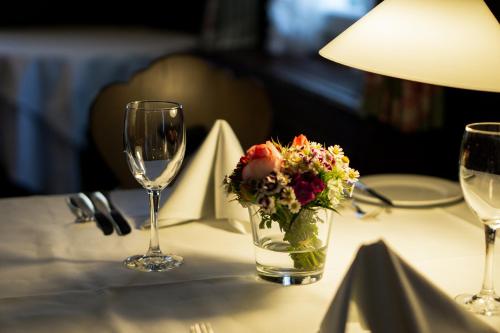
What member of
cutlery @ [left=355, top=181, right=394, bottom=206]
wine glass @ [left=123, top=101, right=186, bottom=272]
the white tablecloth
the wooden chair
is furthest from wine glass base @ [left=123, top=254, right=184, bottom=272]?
the white tablecloth

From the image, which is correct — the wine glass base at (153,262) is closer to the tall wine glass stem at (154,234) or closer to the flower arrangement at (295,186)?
the tall wine glass stem at (154,234)

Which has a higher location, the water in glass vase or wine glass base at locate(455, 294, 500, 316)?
the water in glass vase

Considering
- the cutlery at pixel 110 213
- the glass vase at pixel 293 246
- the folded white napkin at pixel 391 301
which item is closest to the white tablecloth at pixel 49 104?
the cutlery at pixel 110 213

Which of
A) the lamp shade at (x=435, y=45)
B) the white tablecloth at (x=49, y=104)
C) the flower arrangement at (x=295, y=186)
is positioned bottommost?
the white tablecloth at (x=49, y=104)

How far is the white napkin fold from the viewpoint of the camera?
4.25 ft

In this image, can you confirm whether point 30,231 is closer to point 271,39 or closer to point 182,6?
point 271,39

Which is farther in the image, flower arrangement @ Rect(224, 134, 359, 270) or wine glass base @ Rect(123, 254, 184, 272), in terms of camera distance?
wine glass base @ Rect(123, 254, 184, 272)

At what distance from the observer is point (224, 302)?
983 millimetres

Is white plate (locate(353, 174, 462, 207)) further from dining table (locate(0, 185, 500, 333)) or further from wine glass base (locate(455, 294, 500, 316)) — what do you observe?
wine glass base (locate(455, 294, 500, 316))

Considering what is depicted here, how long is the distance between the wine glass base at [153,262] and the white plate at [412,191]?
456mm

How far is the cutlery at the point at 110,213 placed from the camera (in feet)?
4.18

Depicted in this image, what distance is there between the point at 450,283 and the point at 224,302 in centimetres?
32

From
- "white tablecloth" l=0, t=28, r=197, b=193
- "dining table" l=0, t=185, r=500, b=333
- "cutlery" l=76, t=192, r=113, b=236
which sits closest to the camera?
"dining table" l=0, t=185, r=500, b=333

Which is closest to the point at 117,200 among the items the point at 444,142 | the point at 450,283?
the point at 450,283
